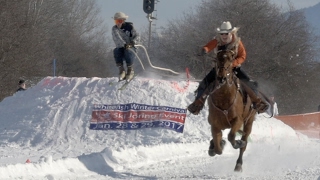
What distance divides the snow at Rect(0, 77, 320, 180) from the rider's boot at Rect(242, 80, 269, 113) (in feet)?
4.22

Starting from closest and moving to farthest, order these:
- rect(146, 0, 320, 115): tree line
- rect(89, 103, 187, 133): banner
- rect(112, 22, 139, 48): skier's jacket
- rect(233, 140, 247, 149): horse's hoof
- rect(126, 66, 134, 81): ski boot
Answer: rect(233, 140, 247, 149): horse's hoof < rect(112, 22, 139, 48): skier's jacket < rect(126, 66, 134, 81): ski boot < rect(89, 103, 187, 133): banner < rect(146, 0, 320, 115): tree line

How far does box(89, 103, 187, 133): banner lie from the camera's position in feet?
66.4

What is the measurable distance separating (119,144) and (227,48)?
7725 millimetres

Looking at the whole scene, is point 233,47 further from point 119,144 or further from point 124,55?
point 119,144

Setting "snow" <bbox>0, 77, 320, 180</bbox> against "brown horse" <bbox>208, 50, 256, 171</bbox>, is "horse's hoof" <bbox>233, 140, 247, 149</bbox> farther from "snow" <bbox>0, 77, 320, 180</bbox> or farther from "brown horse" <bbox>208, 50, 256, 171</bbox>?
"snow" <bbox>0, 77, 320, 180</bbox>

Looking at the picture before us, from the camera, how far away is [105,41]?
75562mm

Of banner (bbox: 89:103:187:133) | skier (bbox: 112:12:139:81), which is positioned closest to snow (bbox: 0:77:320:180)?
banner (bbox: 89:103:187:133)

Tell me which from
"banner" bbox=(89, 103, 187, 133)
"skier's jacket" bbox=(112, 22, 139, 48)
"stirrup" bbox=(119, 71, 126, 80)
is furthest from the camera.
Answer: "banner" bbox=(89, 103, 187, 133)

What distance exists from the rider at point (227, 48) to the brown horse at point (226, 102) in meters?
0.30

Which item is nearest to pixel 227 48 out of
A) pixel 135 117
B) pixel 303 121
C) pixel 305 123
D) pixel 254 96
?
pixel 254 96

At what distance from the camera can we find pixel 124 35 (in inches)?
718

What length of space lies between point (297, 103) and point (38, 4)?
2550 cm

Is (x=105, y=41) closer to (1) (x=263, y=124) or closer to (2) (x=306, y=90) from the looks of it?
(2) (x=306, y=90)

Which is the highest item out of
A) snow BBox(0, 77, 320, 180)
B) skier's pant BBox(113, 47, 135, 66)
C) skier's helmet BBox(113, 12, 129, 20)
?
skier's helmet BBox(113, 12, 129, 20)
